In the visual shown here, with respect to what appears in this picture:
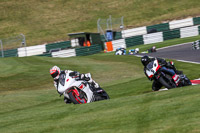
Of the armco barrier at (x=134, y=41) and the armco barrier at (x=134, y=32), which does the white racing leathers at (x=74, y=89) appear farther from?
the armco barrier at (x=134, y=32)

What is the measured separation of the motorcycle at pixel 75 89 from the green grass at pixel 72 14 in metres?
35.9

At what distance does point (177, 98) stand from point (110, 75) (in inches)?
474

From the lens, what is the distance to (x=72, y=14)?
5334 cm

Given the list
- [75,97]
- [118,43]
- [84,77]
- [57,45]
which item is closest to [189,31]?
[118,43]

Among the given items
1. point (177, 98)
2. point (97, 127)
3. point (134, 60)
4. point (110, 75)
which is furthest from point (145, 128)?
point (134, 60)

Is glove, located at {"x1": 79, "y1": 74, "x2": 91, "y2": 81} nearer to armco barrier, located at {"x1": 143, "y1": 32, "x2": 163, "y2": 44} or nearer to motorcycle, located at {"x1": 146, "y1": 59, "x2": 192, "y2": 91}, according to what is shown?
motorcycle, located at {"x1": 146, "y1": 59, "x2": 192, "y2": 91}

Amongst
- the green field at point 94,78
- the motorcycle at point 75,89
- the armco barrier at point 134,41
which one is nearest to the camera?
the green field at point 94,78

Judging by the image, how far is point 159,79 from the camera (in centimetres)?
1245

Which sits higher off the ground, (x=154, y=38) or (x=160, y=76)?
(x=154, y=38)

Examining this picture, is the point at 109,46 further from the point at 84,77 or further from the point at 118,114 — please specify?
the point at 118,114

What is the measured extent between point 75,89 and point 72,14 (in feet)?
141

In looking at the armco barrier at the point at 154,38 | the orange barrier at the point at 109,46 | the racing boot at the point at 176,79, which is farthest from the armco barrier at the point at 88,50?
the racing boot at the point at 176,79

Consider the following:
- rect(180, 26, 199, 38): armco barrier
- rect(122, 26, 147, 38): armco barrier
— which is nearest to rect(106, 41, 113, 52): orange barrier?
rect(122, 26, 147, 38): armco barrier

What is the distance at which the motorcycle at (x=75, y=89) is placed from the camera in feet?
36.3
